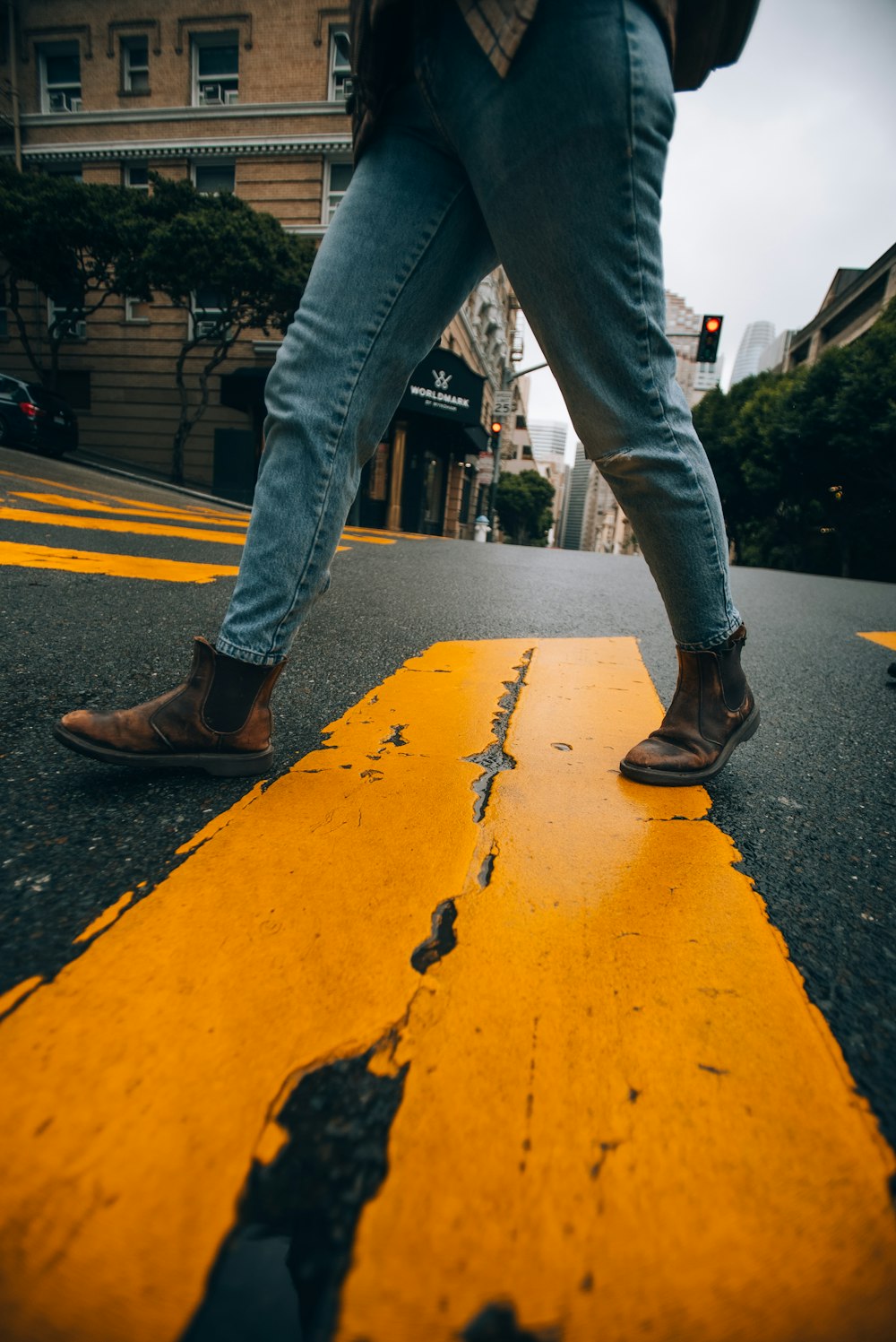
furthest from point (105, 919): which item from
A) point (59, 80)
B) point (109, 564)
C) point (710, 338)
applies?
point (59, 80)

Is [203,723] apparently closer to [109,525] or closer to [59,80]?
[109,525]

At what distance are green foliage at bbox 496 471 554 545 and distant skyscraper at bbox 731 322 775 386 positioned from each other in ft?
461

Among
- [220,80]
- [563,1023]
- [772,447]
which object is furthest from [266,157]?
[563,1023]

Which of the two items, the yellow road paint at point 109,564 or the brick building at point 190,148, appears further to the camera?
the brick building at point 190,148

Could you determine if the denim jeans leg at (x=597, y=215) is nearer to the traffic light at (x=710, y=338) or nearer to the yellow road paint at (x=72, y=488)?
the yellow road paint at (x=72, y=488)

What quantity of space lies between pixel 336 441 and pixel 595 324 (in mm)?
513

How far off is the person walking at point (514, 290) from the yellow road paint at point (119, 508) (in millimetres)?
6016

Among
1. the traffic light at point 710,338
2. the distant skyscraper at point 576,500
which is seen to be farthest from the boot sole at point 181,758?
the distant skyscraper at point 576,500

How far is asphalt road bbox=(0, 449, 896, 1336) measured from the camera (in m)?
0.84

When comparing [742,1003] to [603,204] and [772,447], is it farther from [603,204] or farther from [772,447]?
[772,447]

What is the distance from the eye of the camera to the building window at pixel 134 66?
19.5 meters

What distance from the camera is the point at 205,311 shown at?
18828 mm

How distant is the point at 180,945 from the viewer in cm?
78

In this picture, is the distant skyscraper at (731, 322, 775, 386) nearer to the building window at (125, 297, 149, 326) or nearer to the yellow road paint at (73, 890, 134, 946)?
the building window at (125, 297, 149, 326)
